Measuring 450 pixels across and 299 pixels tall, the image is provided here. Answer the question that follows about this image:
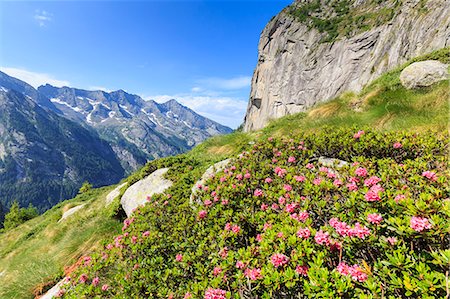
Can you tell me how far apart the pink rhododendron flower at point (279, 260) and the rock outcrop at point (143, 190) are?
7359mm

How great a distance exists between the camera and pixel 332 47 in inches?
2238

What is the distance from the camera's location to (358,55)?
161 feet

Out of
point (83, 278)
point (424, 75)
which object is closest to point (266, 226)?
point (83, 278)

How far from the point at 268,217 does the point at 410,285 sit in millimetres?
2368

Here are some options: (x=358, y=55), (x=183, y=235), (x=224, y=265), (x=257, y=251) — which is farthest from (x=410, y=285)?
(x=358, y=55)

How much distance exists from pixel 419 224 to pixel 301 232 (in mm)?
1219

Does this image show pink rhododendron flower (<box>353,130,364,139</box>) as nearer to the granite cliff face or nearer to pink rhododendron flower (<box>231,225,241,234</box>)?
pink rhododendron flower (<box>231,225,241,234</box>)

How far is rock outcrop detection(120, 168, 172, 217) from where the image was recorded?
380 inches

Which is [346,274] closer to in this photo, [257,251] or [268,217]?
[257,251]

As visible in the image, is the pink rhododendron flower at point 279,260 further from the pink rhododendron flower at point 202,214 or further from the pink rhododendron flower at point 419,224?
the pink rhododendron flower at point 202,214

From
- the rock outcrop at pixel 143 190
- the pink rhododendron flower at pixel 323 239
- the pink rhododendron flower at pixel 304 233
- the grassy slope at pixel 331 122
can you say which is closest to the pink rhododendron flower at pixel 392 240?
the pink rhododendron flower at pixel 323 239

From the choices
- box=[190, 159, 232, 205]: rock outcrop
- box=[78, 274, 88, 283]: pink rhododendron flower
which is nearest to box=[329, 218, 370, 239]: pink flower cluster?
box=[190, 159, 232, 205]: rock outcrop

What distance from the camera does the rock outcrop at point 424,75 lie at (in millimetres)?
12008

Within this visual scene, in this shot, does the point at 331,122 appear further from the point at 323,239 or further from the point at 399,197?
the point at 323,239
